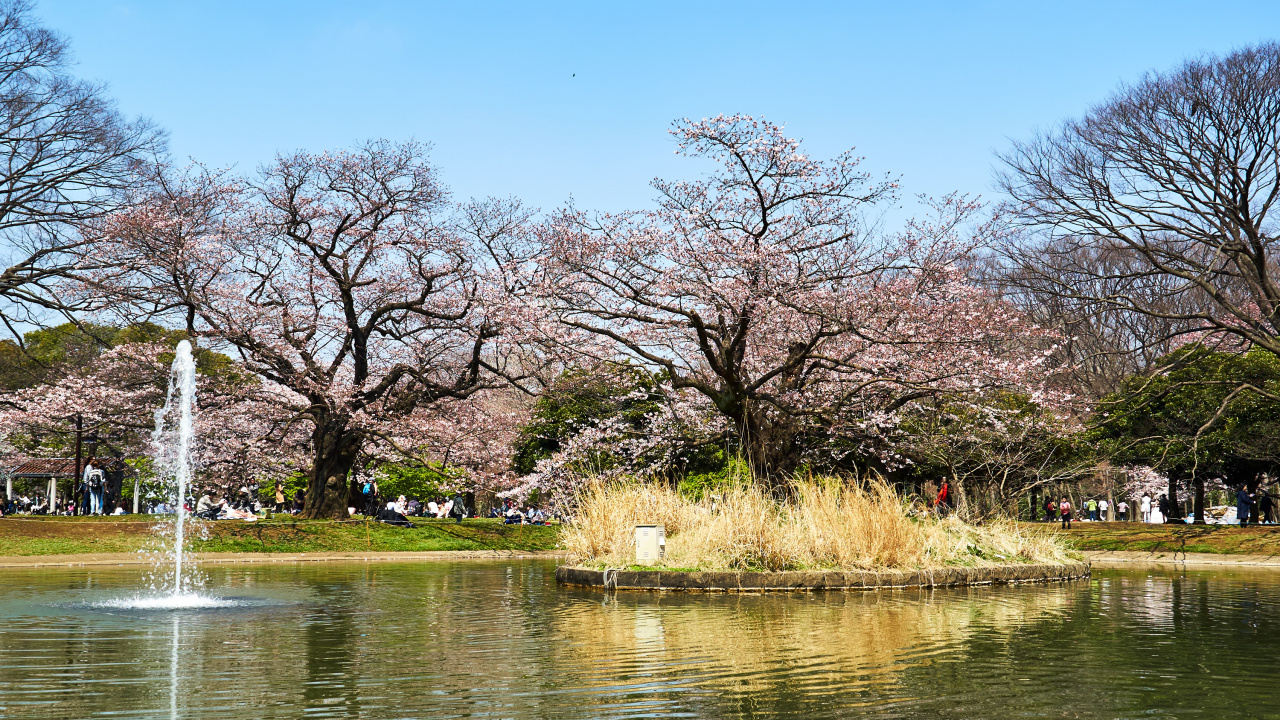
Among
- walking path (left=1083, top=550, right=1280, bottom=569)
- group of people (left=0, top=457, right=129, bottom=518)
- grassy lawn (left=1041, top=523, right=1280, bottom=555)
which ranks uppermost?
group of people (left=0, top=457, right=129, bottom=518)

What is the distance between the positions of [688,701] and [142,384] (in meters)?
26.1

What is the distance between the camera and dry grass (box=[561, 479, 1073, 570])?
532 inches

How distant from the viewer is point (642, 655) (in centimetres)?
762

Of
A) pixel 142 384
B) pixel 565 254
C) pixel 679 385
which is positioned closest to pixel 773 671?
pixel 679 385

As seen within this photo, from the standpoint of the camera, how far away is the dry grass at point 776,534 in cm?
1352

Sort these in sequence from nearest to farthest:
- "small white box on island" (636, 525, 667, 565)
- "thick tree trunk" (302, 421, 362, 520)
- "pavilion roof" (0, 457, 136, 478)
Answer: "small white box on island" (636, 525, 667, 565), "thick tree trunk" (302, 421, 362, 520), "pavilion roof" (0, 457, 136, 478)

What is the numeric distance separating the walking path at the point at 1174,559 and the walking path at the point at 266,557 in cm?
1296

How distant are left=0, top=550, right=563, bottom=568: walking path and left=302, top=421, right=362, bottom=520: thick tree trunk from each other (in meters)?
5.05

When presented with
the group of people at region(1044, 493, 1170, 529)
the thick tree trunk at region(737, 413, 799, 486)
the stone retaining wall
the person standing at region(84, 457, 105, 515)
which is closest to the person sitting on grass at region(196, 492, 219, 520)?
the person standing at region(84, 457, 105, 515)

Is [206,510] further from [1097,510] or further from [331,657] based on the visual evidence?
[1097,510]

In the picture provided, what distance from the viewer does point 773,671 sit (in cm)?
691

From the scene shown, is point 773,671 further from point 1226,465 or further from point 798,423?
point 1226,465

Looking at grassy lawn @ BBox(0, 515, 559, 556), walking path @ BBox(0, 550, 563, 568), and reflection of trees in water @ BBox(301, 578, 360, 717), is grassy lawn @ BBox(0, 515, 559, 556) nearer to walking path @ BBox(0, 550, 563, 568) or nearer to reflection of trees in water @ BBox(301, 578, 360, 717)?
walking path @ BBox(0, 550, 563, 568)

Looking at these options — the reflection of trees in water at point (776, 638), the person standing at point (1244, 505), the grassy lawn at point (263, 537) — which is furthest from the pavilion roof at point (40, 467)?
the person standing at point (1244, 505)
